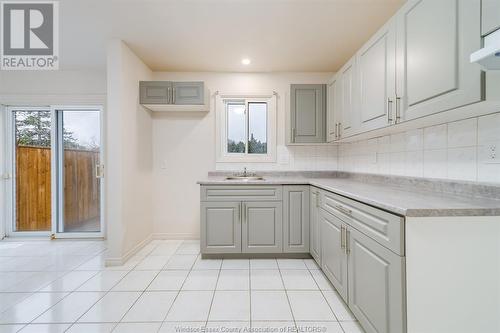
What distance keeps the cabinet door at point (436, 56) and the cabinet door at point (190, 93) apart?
225cm

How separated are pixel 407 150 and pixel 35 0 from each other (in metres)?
3.47

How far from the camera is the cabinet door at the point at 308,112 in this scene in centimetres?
317

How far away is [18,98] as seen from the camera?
3.48 metres

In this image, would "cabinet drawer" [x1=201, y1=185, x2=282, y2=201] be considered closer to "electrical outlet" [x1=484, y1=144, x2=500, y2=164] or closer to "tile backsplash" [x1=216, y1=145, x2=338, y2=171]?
"tile backsplash" [x1=216, y1=145, x2=338, y2=171]

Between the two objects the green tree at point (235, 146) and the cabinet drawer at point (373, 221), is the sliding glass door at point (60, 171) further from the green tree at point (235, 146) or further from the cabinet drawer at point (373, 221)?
the cabinet drawer at point (373, 221)

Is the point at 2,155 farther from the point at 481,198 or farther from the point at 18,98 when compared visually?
the point at 481,198

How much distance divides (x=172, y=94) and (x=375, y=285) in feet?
9.68

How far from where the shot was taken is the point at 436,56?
4.26ft

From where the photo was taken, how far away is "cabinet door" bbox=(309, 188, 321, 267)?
2497mm

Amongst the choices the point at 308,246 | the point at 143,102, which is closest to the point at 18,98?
the point at 143,102

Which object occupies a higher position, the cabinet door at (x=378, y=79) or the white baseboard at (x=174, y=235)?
the cabinet door at (x=378, y=79)

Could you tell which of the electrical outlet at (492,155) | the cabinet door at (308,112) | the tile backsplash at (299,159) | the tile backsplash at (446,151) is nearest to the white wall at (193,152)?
the tile backsplash at (299,159)

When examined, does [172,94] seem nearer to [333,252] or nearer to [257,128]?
[257,128]

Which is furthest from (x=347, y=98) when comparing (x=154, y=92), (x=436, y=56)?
(x=154, y=92)
